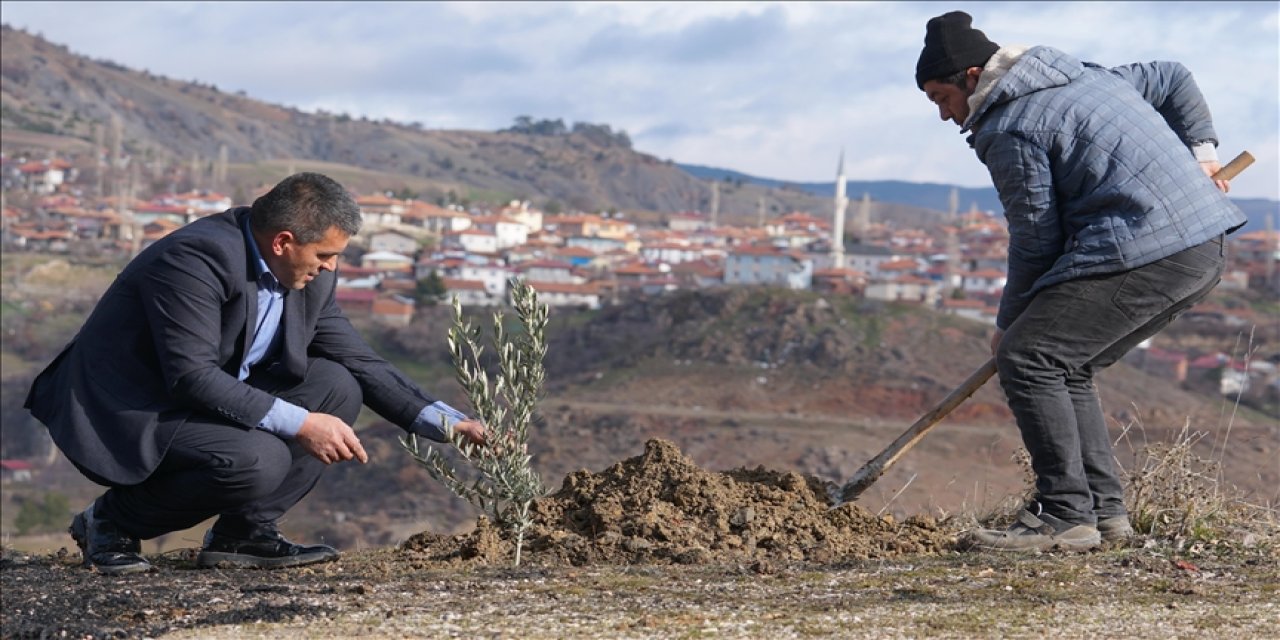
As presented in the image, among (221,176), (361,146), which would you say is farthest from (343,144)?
(221,176)

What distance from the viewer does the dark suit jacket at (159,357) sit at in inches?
174

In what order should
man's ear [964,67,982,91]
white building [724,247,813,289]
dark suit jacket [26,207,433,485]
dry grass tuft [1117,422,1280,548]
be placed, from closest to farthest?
1. dark suit jacket [26,207,433,485]
2. man's ear [964,67,982,91]
3. dry grass tuft [1117,422,1280,548]
4. white building [724,247,813,289]

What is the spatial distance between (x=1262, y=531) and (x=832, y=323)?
60.7 m

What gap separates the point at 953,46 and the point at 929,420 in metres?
1.37

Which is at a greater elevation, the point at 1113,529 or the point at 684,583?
the point at 1113,529

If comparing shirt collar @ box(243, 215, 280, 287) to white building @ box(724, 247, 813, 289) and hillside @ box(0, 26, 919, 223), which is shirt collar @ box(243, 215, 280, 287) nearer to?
white building @ box(724, 247, 813, 289)

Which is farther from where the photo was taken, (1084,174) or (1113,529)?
(1113,529)

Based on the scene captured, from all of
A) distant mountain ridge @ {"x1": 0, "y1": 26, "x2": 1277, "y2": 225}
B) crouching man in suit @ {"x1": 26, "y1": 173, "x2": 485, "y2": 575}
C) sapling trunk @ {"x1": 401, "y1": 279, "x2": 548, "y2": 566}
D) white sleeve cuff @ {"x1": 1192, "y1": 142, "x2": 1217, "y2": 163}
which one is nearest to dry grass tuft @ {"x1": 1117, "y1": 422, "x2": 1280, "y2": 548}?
white sleeve cuff @ {"x1": 1192, "y1": 142, "x2": 1217, "y2": 163}

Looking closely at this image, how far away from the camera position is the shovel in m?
5.13

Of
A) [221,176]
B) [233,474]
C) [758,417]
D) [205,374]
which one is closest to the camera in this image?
[205,374]

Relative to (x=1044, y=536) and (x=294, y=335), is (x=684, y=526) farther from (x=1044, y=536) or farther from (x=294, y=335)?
(x=294, y=335)

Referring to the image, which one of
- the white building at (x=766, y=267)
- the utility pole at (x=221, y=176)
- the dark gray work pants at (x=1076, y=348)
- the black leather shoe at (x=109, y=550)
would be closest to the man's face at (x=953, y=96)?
the dark gray work pants at (x=1076, y=348)

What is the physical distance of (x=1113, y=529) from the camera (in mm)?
4988

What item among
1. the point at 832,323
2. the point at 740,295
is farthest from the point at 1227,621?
the point at 740,295
